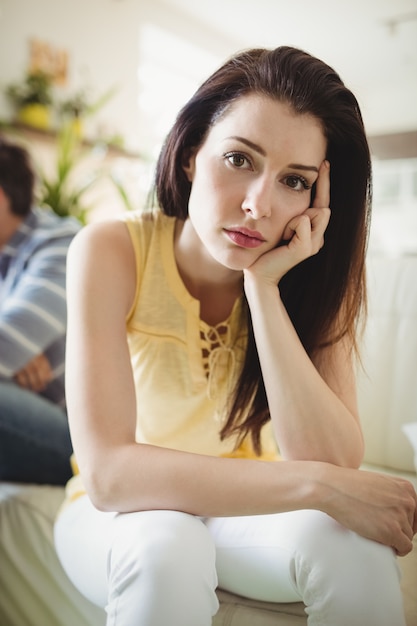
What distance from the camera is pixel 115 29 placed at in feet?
11.3

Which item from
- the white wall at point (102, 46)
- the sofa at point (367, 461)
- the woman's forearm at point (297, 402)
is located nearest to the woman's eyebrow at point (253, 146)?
the woman's forearm at point (297, 402)

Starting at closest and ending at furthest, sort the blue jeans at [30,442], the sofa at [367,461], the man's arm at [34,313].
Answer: the sofa at [367,461]
the blue jeans at [30,442]
the man's arm at [34,313]

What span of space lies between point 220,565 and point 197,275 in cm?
45

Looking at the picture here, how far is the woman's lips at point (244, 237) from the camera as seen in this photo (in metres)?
0.79

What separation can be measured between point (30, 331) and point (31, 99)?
2.09 metres

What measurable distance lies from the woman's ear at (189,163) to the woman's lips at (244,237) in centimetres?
15

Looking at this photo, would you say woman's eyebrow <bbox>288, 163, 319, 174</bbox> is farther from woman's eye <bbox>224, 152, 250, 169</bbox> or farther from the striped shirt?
the striped shirt

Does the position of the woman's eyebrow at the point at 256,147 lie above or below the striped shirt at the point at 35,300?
above

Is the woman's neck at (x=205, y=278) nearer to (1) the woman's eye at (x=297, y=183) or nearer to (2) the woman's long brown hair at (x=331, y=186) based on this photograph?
(2) the woman's long brown hair at (x=331, y=186)

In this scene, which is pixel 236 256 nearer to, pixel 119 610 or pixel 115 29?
pixel 119 610

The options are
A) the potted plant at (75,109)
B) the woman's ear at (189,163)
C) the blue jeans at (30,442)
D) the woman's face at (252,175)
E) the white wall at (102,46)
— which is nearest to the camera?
the woman's face at (252,175)

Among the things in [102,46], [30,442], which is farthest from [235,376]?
[102,46]

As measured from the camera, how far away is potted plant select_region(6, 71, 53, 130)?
298 centimetres

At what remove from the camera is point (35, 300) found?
1.38 meters
